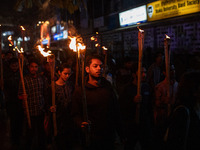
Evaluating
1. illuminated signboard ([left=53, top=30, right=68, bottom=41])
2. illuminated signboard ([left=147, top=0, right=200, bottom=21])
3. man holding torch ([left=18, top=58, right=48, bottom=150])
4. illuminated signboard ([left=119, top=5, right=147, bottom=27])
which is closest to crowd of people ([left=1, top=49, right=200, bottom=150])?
man holding torch ([left=18, top=58, right=48, bottom=150])

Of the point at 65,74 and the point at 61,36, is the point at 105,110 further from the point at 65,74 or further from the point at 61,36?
the point at 61,36

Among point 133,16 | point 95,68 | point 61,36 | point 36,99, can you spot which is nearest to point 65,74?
point 36,99

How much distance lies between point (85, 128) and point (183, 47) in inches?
327

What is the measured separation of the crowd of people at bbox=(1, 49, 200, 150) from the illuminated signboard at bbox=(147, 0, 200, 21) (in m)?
4.49

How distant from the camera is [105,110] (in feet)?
10.5

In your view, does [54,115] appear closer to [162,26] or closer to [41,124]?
[41,124]

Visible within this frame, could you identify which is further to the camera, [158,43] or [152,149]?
[158,43]

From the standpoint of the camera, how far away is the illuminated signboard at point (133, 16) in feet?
40.2

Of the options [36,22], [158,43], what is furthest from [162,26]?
[36,22]

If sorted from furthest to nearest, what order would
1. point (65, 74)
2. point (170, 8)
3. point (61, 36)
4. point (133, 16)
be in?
point (61, 36) → point (133, 16) → point (170, 8) → point (65, 74)

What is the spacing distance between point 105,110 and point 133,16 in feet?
35.5

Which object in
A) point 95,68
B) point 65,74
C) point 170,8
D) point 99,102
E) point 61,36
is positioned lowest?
point 99,102

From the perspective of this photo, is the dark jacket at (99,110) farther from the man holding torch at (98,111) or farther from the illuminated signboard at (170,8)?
the illuminated signboard at (170,8)

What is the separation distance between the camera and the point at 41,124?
190 inches
